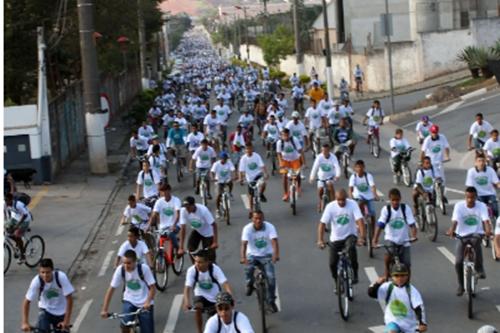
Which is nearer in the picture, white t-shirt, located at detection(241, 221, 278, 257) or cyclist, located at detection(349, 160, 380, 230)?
white t-shirt, located at detection(241, 221, 278, 257)

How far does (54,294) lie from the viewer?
11555mm

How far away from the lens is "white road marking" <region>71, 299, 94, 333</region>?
552 inches

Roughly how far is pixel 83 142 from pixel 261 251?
25.8 m

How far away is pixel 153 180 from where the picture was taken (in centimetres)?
1912

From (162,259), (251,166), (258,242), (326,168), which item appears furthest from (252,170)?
(258,242)

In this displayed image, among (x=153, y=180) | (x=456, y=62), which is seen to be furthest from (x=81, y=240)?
(x=456, y=62)

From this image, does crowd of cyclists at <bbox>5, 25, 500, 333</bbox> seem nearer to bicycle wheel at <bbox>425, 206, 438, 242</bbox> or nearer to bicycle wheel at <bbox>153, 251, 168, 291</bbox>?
bicycle wheel at <bbox>153, 251, 168, 291</bbox>

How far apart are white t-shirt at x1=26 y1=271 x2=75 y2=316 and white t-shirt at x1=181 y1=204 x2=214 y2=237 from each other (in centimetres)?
362

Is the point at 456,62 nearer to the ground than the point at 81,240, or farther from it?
farther from it

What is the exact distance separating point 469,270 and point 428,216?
5002mm

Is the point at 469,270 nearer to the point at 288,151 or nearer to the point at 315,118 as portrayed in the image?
the point at 288,151

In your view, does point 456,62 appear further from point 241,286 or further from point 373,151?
point 241,286

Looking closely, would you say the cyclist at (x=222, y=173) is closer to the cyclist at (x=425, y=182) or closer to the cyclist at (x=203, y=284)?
the cyclist at (x=425, y=182)

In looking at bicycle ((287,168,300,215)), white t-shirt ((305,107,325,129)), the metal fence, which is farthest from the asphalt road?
the metal fence
